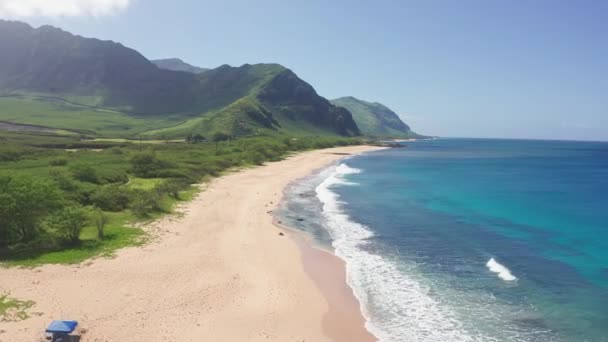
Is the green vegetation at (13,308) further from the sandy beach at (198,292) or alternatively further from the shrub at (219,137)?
the shrub at (219,137)

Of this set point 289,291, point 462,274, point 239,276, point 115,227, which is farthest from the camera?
point 115,227

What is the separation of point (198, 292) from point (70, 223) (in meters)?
14.3

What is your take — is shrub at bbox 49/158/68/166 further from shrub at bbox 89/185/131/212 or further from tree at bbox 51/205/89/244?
tree at bbox 51/205/89/244

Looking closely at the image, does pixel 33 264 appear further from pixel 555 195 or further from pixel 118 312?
pixel 555 195

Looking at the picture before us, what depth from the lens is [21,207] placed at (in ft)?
108

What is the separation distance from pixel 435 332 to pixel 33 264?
2727 centimetres

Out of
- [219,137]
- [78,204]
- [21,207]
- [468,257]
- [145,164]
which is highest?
[219,137]

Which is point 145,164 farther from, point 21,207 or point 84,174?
point 21,207

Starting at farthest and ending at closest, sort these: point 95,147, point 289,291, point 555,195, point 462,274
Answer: point 95,147 < point 555,195 < point 462,274 < point 289,291

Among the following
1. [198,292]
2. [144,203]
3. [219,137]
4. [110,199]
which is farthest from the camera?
[219,137]

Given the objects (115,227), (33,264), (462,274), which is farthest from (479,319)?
(115,227)

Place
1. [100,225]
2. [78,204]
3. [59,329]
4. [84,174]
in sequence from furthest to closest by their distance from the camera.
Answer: [84,174] → [78,204] → [100,225] → [59,329]

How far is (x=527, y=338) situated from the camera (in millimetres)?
21953

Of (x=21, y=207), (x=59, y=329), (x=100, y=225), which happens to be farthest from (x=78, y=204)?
(x=59, y=329)
